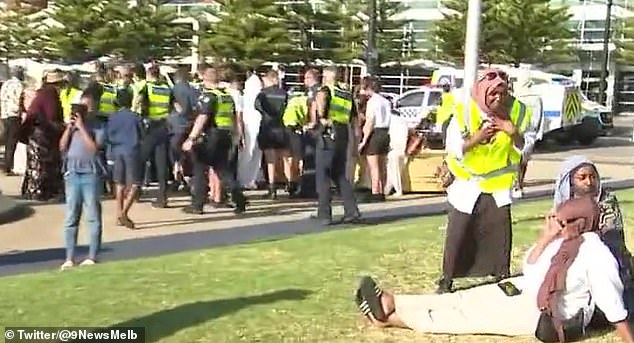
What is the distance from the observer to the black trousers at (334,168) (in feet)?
40.4

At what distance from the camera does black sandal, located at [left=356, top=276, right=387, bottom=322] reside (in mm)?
6711

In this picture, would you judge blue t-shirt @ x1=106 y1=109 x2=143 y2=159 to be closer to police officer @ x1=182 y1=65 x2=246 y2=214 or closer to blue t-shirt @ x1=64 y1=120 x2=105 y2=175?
police officer @ x1=182 y1=65 x2=246 y2=214

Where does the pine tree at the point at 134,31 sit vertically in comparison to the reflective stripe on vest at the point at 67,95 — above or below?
above

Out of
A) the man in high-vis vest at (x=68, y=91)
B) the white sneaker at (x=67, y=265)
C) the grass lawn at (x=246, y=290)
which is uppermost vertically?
the man in high-vis vest at (x=68, y=91)

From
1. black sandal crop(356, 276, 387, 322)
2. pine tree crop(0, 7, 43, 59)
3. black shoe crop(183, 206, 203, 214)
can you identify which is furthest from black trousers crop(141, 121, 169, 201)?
pine tree crop(0, 7, 43, 59)

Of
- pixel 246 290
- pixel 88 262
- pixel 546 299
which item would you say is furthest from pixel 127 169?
pixel 546 299

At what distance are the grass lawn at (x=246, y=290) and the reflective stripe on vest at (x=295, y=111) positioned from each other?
16.4 ft

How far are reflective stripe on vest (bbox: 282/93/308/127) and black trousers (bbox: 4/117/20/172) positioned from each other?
3428mm

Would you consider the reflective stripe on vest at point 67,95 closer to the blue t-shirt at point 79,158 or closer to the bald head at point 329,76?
the bald head at point 329,76

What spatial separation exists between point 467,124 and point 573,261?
1461 mm

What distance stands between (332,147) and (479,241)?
501cm

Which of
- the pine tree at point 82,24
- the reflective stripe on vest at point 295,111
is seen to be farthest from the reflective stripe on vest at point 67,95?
the pine tree at point 82,24

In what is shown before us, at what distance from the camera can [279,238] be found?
11.5m

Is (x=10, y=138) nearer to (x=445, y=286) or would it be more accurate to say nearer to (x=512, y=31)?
(x=445, y=286)
